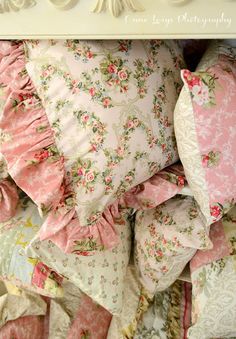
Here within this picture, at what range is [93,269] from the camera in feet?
2.97

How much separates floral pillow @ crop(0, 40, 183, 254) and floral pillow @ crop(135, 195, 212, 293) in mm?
170

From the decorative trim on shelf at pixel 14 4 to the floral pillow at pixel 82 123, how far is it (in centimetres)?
9

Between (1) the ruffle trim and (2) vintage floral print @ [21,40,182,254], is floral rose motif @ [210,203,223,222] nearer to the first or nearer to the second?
(2) vintage floral print @ [21,40,182,254]

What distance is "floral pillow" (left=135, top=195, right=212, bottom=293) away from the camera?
0.85 metres

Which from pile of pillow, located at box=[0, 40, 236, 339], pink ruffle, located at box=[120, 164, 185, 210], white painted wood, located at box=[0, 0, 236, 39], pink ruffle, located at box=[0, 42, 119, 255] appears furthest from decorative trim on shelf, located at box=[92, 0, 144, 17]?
pink ruffle, located at box=[120, 164, 185, 210]

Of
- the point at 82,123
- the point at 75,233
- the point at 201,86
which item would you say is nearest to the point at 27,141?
the point at 82,123

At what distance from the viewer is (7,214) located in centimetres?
97

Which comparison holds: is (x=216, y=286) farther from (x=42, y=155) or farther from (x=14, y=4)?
(x=14, y=4)

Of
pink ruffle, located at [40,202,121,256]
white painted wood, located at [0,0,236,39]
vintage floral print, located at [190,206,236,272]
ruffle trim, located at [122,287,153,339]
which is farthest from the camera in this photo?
ruffle trim, located at [122,287,153,339]

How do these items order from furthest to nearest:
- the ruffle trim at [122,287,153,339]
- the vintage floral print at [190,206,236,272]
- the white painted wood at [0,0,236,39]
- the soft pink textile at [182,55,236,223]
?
the ruffle trim at [122,287,153,339]
the vintage floral print at [190,206,236,272]
the soft pink textile at [182,55,236,223]
the white painted wood at [0,0,236,39]

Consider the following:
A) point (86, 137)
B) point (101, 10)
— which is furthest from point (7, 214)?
point (101, 10)

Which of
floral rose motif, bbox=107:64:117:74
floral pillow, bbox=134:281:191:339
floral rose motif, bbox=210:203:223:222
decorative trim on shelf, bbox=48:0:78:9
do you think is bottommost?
floral pillow, bbox=134:281:191:339

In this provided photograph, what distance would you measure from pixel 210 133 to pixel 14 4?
0.43 m

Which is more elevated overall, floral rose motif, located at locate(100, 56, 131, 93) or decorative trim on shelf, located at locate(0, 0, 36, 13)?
decorative trim on shelf, located at locate(0, 0, 36, 13)
